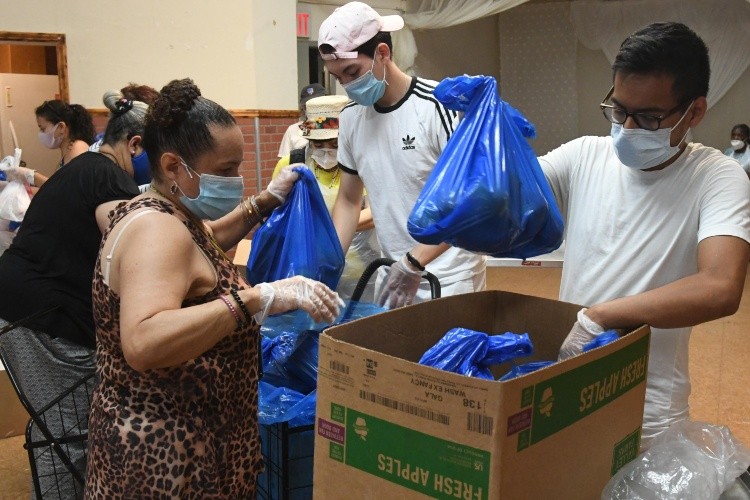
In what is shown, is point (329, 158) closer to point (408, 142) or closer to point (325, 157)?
point (325, 157)

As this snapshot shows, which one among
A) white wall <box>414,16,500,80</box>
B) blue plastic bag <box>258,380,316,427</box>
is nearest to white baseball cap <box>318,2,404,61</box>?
blue plastic bag <box>258,380,316,427</box>

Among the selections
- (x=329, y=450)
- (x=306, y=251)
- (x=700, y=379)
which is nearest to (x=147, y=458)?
(x=329, y=450)

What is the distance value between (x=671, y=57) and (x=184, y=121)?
95 cm

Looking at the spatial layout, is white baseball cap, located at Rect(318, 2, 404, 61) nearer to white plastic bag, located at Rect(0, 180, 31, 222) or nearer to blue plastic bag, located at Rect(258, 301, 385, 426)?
blue plastic bag, located at Rect(258, 301, 385, 426)

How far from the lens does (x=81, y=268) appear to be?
2520 mm

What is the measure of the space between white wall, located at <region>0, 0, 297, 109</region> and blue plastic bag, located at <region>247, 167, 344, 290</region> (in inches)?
163

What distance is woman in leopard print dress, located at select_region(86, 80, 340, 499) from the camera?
1409mm

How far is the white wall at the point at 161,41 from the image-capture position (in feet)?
18.9

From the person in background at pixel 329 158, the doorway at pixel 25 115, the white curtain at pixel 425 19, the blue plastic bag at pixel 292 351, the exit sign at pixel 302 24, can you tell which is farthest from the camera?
the white curtain at pixel 425 19

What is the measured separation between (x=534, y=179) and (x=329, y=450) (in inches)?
25.0

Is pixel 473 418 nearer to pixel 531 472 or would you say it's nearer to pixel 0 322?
pixel 531 472

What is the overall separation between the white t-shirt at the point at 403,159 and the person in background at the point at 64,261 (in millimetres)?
750

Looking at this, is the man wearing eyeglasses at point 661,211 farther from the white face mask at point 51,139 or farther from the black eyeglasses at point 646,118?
the white face mask at point 51,139

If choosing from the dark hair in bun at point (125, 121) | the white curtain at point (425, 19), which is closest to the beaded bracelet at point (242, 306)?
the dark hair in bun at point (125, 121)
